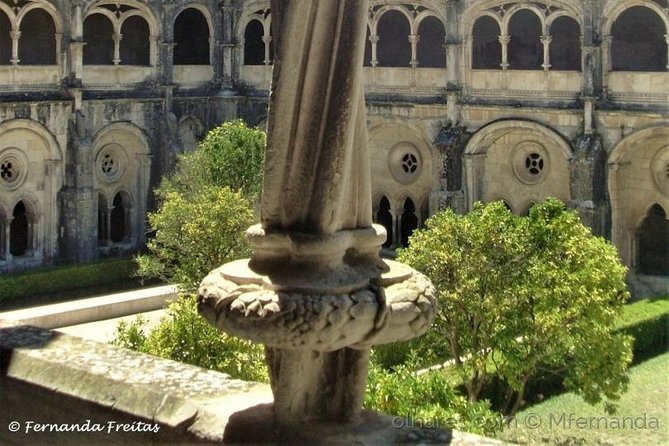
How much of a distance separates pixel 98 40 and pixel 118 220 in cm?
483

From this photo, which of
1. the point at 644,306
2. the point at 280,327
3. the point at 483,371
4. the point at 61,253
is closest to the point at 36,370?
the point at 280,327

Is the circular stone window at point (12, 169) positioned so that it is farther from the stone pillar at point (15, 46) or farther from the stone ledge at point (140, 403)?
the stone ledge at point (140, 403)

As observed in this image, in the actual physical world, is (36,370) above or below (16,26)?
below

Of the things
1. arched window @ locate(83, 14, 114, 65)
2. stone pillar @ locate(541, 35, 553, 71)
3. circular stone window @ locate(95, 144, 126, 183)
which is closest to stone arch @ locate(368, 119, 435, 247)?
stone pillar @ locate(541, 35, 553, 71)

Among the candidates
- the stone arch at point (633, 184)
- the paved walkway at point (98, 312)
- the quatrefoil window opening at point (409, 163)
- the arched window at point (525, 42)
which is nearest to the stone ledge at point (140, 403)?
the paved walkway at point (98, 312)

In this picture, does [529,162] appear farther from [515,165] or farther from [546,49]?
[546,49]

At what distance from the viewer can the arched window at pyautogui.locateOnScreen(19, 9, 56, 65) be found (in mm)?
28031

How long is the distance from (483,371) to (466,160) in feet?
39.3

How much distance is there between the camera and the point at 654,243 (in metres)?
25.8

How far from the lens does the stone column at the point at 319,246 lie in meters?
4.96

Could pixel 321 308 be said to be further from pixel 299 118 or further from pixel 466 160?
pixel 466 160

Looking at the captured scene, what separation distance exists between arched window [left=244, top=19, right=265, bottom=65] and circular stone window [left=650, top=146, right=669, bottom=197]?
11.1 m

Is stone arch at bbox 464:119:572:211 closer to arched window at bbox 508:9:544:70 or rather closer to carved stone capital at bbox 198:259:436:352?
arched window at bbox 508:9:544:70

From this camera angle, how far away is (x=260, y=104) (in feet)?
99.5
